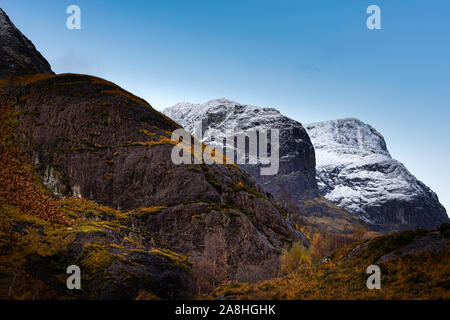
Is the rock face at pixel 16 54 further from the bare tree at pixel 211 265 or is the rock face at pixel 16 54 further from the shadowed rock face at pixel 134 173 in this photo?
Answer: the bare tree at pixel 211 265

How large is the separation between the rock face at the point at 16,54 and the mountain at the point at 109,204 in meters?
15.5

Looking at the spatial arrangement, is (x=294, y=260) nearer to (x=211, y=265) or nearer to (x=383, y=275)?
(x=211, y=265)

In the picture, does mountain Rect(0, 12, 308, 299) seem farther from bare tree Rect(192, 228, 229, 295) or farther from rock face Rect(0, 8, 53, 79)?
rock face Rect(0, 8, 53, 79)

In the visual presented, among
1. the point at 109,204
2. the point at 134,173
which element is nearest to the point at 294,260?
the point at 134,173

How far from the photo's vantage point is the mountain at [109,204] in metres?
35.3

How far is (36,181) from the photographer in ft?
182

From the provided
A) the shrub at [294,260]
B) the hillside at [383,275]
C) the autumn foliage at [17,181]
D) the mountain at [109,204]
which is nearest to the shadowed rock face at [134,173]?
the mountain at [109,204]

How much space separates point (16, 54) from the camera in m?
94.3

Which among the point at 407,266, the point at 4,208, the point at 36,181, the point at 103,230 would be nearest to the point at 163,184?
the point at 103,230

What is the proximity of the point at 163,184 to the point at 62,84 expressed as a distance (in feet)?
116

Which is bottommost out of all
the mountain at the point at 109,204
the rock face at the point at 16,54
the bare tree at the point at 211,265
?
the bare tree at the point at 211,265

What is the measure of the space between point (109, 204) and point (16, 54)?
66187 mm

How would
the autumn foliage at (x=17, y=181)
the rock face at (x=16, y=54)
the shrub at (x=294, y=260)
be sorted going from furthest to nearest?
the rock face at (x=16, y=54), the shrub at (x=294, y=260), the autumn foliage at (x=17, y=181)
